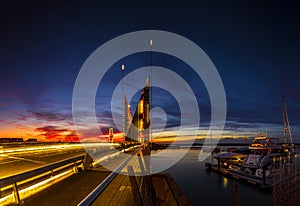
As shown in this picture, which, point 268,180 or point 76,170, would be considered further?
point 268,180

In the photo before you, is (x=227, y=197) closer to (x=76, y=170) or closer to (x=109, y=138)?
(x=76, y=170)

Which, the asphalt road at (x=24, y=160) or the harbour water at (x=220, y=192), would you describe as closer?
the asphalt road at (x=24, y=160)

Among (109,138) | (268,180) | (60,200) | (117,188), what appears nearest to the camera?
(60,200)

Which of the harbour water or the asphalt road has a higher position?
the asphalt road

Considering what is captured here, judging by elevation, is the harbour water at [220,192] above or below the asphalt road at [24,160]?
below

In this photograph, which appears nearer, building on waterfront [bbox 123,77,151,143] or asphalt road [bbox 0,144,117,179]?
asphalt road [bbox 0,144,117,179]

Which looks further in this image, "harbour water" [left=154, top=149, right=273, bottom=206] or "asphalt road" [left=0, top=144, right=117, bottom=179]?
"harbour water" [left=154, top=149, right=273, bottom=206]

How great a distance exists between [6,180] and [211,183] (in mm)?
49189

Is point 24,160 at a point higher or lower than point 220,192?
higher

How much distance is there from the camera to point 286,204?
68.4 feet

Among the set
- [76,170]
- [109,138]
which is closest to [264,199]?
[76,170]

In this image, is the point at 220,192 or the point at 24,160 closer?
the point at 24,160

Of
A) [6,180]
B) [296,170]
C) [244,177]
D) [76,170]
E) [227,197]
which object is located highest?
[6,180]

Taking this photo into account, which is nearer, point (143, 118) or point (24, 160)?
point (24, 160)
